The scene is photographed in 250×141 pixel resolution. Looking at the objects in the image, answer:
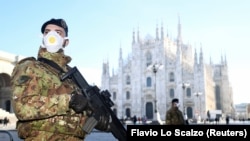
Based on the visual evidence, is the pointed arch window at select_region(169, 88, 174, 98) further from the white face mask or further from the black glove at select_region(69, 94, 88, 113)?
the black glove at select_region(69, 94, 88, 113)

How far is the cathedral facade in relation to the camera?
4803cm

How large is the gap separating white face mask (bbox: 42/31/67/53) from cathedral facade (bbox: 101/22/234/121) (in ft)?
145

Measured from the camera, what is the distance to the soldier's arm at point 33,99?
238cm

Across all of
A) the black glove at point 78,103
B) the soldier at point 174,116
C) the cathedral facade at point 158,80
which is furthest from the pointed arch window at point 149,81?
the black glove at point 78,103

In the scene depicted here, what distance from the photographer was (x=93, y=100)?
257 centimetres

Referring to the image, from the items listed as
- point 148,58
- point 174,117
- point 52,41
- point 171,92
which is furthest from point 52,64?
point 148,58

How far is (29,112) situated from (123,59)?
52.3 metres

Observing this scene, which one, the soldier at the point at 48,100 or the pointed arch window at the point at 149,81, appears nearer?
the soldier at the point at 48,100

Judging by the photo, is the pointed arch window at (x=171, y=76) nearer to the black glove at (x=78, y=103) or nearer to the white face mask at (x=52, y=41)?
the white face mask at (x=52, y=41)

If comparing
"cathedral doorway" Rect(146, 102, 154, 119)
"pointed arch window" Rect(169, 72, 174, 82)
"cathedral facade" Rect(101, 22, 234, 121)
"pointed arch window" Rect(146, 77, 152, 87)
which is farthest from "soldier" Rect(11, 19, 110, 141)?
"pointed arch window" Rect(146, 77, 152, 87)

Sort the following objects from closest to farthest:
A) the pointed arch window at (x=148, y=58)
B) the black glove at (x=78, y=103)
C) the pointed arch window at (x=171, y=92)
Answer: the black glove at (x=78, y=103), the pointed arch window at (x=171, y=92), the pointed arch window at (x=148, y=58)

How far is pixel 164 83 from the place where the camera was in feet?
164

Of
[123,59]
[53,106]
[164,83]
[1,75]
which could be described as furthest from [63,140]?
[123,59]

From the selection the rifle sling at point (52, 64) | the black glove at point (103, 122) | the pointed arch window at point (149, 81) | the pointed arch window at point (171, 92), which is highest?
the pointed arch window at point (149, 81)
